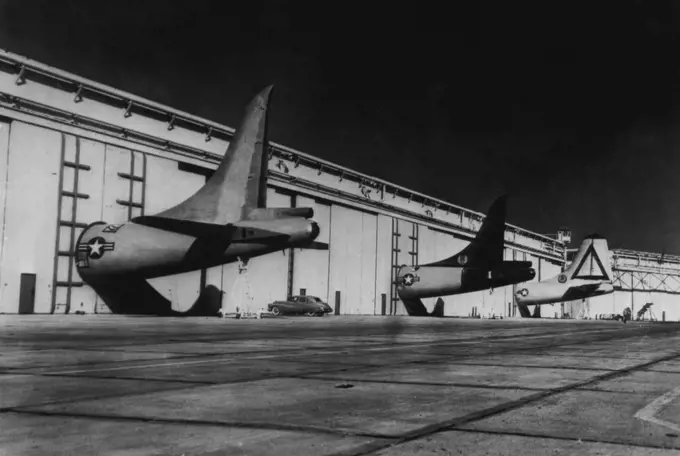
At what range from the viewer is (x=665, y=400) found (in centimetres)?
752

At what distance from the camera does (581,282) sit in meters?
85.2

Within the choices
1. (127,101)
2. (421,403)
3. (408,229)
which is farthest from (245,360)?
(408,229)

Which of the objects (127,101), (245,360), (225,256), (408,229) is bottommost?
(245,360)

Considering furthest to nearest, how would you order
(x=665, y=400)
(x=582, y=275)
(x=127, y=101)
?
(x=582, y=275), (x=127, y=101), (x=665, y=400)

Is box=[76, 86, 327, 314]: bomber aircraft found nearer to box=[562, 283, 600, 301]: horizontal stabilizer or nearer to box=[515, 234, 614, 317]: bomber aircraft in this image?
box=[515, 234, 614, 317]: bomber aircraft

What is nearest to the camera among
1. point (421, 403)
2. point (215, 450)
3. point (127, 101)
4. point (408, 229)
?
point (215, 450)

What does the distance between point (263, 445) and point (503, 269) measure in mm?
54353

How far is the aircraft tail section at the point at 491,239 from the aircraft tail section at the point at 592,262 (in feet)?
111

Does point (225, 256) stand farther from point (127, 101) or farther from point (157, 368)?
point (157, 368)

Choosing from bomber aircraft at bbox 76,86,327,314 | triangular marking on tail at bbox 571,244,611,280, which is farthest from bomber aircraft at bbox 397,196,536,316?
triangular marking on tail at bbox 571,244,611,280

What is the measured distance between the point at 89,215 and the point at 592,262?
69.0 meters

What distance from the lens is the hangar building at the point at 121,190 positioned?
37.2m

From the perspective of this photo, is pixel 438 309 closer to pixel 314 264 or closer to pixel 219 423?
pixel 314 264

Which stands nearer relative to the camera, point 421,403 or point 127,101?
point 421,403
